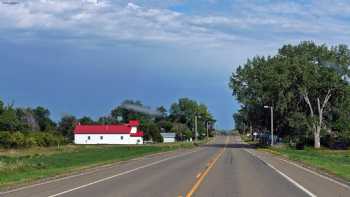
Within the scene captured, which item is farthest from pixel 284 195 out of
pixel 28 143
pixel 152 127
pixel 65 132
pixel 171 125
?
pixel 171 125

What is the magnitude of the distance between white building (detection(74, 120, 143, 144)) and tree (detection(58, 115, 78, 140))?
26763 millimetres

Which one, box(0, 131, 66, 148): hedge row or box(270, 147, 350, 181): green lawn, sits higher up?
box(0, 131, 66, 148): hedge row

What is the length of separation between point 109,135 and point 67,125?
38140mm

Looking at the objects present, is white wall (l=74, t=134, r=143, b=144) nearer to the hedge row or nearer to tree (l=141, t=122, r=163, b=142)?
tree (l=141, t=122, r=163, b=142)

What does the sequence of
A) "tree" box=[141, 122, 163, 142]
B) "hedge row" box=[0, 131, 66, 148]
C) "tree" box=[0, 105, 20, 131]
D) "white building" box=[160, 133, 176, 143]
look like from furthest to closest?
1. "white building" box=[160, 133, 176, 143]
2. "tree" box=[141, 122, 163, 142]
3. "tree" box=[0, 105, 20, 131]
4. "hedge row" box=[0, 131, 66, 148]

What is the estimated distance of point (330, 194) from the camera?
18688mm

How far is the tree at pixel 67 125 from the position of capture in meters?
170

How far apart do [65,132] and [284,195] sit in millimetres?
156613

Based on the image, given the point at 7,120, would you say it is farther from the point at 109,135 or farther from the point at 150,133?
the point at 150,133

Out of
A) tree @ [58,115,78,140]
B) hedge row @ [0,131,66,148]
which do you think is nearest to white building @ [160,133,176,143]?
tree @ [58,115,78,140]

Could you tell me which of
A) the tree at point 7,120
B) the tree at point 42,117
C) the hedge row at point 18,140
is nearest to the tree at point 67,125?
the tree at point 42,117

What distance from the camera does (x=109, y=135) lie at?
139750mm

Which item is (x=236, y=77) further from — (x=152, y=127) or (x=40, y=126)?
(x=40, y=126)

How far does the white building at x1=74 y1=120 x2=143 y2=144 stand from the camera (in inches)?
5487
